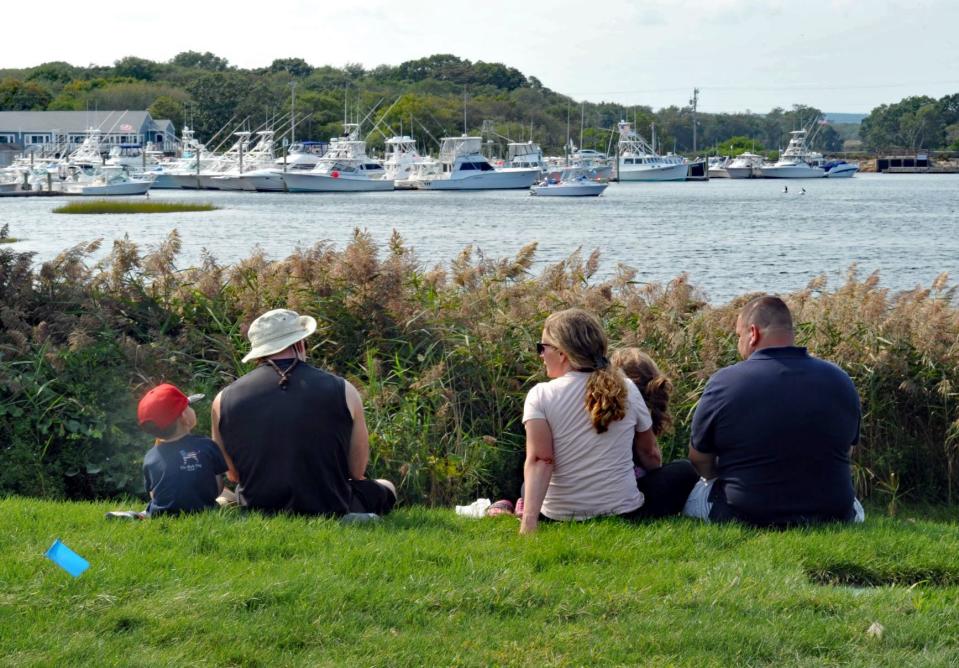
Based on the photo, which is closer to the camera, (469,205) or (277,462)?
(277,462)

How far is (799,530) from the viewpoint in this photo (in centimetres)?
609

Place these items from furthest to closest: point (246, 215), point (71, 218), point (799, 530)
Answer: point (246, 215) < point (71, 218) < point (799, 530)

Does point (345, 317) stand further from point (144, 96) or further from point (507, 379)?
point (144, 96)

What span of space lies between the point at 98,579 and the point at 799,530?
3498mm

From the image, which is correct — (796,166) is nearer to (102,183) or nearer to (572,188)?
(572,188)

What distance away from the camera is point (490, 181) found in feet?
358

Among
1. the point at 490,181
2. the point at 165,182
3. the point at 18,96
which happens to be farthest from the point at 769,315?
the point at 18,96

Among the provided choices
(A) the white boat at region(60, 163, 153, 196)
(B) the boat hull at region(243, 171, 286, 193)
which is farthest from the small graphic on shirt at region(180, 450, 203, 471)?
(B) the boat hull at region(243, 171, 286, 193)

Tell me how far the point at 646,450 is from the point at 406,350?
10.0 feet

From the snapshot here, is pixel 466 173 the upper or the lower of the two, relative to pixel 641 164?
lower

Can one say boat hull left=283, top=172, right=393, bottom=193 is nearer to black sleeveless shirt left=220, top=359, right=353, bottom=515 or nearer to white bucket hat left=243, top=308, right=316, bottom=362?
white bucket hat left=243, top=308, right=316, bottom=362

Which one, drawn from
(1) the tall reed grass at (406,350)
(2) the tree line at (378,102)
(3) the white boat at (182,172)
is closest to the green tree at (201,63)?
(2) the tree line at (378,102)

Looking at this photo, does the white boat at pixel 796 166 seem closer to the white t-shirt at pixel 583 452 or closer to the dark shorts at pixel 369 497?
the white t-shirt at pixel 583 452

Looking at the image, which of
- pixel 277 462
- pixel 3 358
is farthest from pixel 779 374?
pixel 3 358
